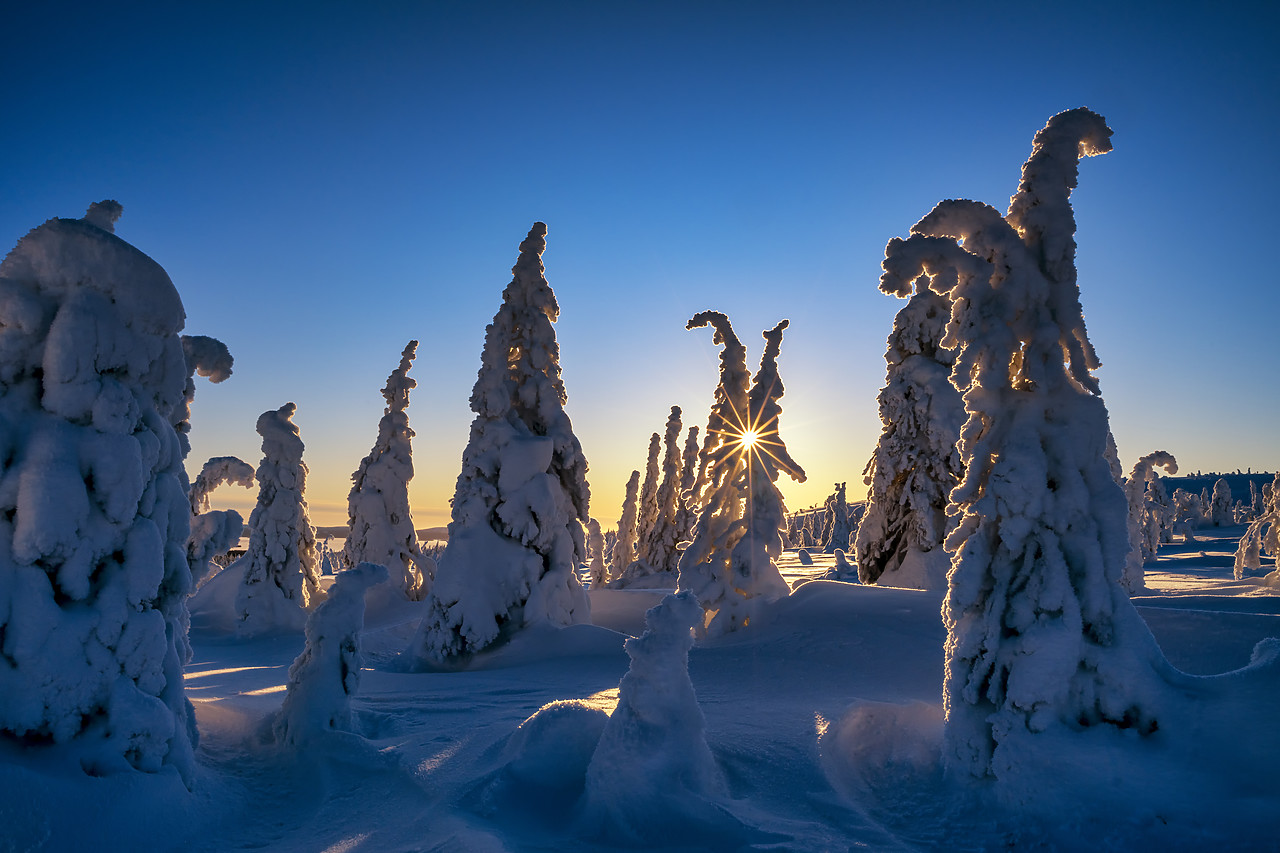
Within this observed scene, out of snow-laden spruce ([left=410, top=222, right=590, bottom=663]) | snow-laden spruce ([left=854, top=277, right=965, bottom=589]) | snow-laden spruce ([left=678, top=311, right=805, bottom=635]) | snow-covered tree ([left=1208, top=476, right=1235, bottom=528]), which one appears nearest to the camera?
snow-laden spruce ([left=410, top=222, right=590, bottom=663])

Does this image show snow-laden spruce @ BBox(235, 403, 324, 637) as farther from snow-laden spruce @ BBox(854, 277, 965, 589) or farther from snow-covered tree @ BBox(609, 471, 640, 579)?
snow-covered tree @ BBox(609, 471, 640, 579)

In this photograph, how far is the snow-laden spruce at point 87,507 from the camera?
4879 mm

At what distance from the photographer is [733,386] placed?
16688 millimetres

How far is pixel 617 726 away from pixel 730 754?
1452 millimetres

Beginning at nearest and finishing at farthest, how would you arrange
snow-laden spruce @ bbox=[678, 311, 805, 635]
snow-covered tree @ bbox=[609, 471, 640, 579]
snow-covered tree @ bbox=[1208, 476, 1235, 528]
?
snow-laden spruce @ bbox=[678, 311, 805, 635], snow-covered tree @ bbox=[609, 471, 640, 579], snow-covered tree @ bbox=[1208, 476, 1235, 528]

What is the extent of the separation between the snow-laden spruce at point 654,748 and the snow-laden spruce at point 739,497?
861cm

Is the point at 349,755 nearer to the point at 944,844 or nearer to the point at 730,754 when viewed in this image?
the point at 730,754

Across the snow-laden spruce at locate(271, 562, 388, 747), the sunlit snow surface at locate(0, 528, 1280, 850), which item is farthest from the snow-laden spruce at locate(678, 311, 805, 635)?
the snow-laden spruce at locate(271, 562, 388, 747)

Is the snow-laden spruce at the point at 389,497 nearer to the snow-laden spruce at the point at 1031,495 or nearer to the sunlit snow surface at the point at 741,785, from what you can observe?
the sunlit snow surface at the point at 741,785

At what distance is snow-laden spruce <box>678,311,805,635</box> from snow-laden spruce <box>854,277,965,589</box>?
4.90 m

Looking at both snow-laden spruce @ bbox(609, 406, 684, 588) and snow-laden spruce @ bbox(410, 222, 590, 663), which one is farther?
snow-laden spruce @ bbox(609, 406, 684, 588)

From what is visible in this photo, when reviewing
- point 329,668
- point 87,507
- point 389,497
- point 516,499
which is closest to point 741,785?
point 329,668

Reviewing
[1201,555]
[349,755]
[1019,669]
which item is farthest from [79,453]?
[1201,555]

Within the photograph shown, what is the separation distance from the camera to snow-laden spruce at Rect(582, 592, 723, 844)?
15.7 feet
